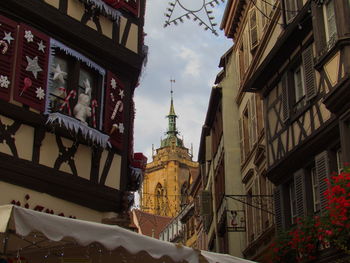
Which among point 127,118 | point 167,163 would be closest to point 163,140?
point 167,163

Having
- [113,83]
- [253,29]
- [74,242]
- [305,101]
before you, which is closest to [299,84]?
[305,101]

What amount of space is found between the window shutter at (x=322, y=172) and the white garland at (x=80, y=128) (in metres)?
4.26

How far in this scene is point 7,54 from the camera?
10555 mm

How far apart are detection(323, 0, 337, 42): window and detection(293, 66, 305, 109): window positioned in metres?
2.16

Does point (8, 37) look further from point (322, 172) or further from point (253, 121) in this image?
point (253, 121)

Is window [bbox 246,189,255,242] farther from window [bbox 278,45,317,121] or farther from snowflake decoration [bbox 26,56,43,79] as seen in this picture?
snowflake decoration [bbox 26,56,43,79]

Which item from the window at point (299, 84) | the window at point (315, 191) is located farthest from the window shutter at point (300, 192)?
the window at point (299, 84)

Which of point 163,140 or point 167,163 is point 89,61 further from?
point 163,140

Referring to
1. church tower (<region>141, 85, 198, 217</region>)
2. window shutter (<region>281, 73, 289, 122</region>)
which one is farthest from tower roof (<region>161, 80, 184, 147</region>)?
window shutter (<region>281, 73, 289, 122</region>)

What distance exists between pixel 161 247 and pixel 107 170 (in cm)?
546

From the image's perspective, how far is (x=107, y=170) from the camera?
12508 millimetres

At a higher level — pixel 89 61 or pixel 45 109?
pixel 89 61

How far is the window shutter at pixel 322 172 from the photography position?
1264 cm

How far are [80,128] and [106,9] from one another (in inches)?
110
